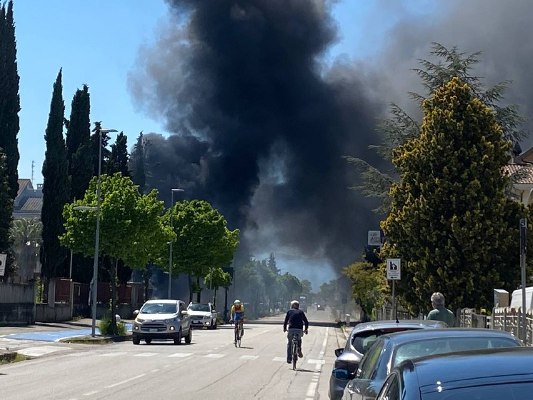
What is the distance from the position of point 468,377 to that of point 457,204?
27.8 m

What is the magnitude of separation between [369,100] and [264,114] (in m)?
11.5

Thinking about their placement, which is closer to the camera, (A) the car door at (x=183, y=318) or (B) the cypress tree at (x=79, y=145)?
(A) the car door at (x=183, y=318)

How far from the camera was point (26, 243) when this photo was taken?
109875mm

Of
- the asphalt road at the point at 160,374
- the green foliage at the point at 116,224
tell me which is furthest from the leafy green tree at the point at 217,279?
the asphalt road at the point at 160,374

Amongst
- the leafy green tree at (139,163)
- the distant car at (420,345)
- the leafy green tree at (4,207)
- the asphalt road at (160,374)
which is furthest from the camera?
the leafy green tree at (139,163)

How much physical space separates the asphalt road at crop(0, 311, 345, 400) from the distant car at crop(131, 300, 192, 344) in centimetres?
301

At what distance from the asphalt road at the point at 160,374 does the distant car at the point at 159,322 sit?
9.87 ft

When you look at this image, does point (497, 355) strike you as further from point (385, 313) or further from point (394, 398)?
point (385, 313)

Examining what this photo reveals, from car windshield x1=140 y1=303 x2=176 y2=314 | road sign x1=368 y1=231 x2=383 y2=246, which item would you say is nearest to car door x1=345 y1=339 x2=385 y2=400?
car windshield x1=140 y1=303 x2=176 y2=314

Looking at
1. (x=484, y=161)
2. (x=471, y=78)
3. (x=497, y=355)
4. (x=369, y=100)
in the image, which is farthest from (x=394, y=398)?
(x=369, y=100)

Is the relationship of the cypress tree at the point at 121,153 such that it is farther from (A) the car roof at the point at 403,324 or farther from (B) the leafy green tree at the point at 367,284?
(A) the car roof at the point at 403,324

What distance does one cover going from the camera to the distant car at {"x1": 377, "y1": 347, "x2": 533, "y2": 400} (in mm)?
4879

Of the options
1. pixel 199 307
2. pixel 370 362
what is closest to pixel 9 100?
pixel 199 307

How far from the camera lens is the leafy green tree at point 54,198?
6319cm
